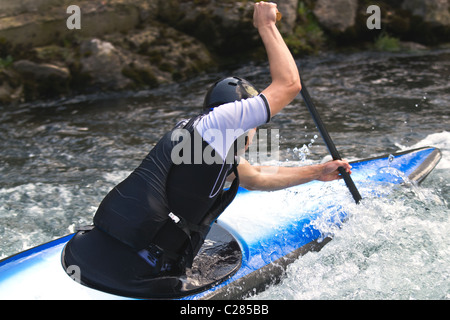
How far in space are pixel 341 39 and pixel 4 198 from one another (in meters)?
6.58

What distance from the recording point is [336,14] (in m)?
9.49

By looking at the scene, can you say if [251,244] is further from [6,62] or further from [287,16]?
[287,16]

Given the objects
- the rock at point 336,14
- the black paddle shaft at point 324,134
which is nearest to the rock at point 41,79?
the rock at point 336,14

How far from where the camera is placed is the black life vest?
8.36 feet

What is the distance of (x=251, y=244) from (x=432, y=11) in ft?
25.5

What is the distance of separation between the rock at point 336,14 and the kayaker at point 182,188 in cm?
712

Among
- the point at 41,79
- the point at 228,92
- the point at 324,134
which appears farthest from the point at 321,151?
the point at 41,79

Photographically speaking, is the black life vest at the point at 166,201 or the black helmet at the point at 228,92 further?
the black helmet at the point at 228,92

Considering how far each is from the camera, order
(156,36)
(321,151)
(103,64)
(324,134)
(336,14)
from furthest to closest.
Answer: (336,14) → (156,36) → (103,64) → (321,151) → (324,134)

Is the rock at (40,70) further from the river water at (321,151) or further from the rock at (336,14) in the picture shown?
the rock at (336,14)

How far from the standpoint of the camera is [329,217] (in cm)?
355

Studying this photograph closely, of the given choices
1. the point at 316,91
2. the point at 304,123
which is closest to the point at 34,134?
the point at 304,123

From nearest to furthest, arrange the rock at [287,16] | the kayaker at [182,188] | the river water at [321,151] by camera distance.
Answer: the kayaker at [182,188], the river water at [321,151], the rock at [287,16]

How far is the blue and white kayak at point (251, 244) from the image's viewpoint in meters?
2.78
